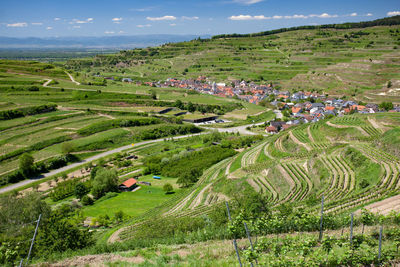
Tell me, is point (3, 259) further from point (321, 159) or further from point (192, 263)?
point (321, 159)

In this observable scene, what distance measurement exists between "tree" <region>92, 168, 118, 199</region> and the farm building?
39.9 inches

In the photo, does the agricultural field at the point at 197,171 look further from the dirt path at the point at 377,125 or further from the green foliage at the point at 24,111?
the green foliage at the point at 24,111

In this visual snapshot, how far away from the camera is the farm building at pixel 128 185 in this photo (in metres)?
43.8

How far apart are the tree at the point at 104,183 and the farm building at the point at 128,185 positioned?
101cm

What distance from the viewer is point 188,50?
192 m

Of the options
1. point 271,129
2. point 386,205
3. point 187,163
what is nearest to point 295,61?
point 271,129

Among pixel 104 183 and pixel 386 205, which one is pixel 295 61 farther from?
pixel 386 205

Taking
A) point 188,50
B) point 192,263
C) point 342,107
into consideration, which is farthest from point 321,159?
point 188,50

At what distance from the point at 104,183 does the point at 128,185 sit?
400cm

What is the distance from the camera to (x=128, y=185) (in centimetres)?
4394

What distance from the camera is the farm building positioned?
4375 cm

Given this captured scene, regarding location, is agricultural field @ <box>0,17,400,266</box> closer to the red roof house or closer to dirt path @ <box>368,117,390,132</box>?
dirt path @ <box>368,117,390,132</box>

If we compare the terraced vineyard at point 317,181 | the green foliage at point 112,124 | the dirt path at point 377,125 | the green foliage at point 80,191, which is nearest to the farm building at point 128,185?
the green foliage at point 80,191

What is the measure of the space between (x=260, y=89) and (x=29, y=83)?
9283 centimetres
